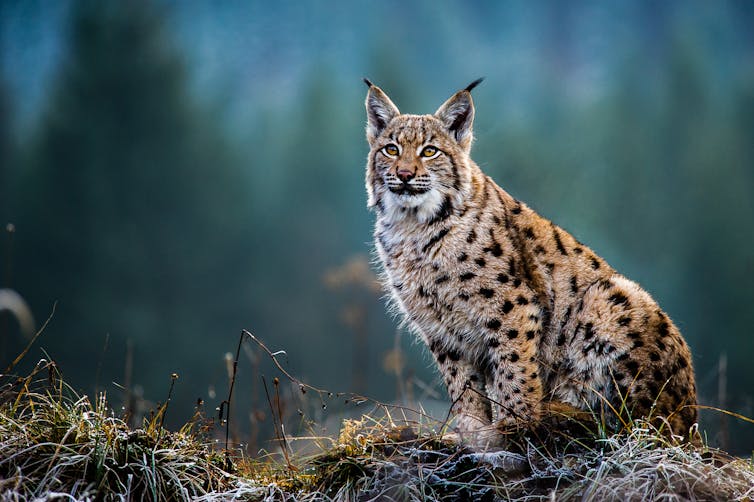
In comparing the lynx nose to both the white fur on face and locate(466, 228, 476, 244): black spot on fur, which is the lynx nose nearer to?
the white fur on face

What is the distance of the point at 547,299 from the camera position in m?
5.80

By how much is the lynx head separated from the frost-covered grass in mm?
2017

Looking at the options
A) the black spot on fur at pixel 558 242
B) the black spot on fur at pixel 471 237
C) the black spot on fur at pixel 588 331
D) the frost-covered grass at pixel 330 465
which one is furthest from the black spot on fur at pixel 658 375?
the black spot on fur at pixel 471 237

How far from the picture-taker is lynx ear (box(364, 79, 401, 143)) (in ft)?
21.3

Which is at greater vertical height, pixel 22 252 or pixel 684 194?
pixel 684 194

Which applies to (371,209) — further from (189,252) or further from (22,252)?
(189,252)

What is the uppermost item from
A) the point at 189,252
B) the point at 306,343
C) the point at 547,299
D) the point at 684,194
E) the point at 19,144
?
the point at 684,194

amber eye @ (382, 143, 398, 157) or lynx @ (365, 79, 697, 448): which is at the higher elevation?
amber eye @ (382, 143, 398, 157)

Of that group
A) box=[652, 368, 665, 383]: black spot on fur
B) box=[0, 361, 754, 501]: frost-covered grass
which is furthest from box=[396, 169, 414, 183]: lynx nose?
box=[652, 368, 665, 383]: black spot on fur

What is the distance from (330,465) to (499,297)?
195 cm

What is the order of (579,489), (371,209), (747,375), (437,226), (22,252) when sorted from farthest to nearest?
1. (22,252)
2. (747,375)
3. (371,209)
4. (437,226)
5. (579,489)

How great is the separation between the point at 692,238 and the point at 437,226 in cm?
2338

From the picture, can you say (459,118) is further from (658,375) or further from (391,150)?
(658,375)

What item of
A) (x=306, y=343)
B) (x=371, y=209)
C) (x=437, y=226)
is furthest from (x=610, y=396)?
(x=306, y=343)
